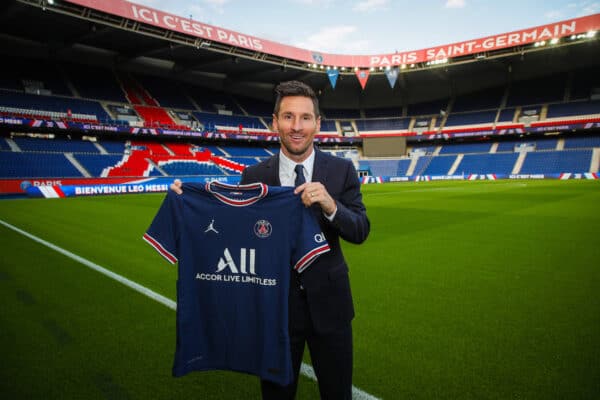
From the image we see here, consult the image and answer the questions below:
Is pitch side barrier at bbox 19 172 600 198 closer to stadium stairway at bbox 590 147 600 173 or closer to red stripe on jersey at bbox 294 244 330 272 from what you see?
stadium stairway at bbox 590 147 600 173

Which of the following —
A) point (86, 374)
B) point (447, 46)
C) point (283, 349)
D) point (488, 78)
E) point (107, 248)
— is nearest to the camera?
point (283, 349)

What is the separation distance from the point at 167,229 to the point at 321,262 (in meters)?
1.01

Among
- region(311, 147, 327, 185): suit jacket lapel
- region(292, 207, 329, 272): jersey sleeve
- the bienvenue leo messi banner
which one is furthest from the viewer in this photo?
the bienvenue leo messi banner

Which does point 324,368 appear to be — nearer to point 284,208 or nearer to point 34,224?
point 284,208

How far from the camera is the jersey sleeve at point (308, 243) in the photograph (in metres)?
1.80

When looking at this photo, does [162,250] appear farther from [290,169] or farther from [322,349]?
[322,349]

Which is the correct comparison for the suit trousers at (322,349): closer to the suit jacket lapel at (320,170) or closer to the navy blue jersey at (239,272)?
the navy blue jersey at (239,272)

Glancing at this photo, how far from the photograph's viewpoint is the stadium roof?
2562cm

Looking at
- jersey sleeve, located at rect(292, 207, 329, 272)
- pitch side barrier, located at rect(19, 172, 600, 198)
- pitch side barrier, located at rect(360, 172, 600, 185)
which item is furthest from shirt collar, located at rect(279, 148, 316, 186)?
pitch side barrier, located at rect(360, 172, 600, 185)

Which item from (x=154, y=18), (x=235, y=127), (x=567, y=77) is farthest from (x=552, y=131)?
(x=154, y=18)

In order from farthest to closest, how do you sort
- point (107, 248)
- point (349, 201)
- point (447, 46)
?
point (447, 46) < point (107, 248) < point (349, 201)

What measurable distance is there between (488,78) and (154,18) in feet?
131

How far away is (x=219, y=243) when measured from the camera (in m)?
2.06

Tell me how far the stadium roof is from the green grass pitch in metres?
24.6
